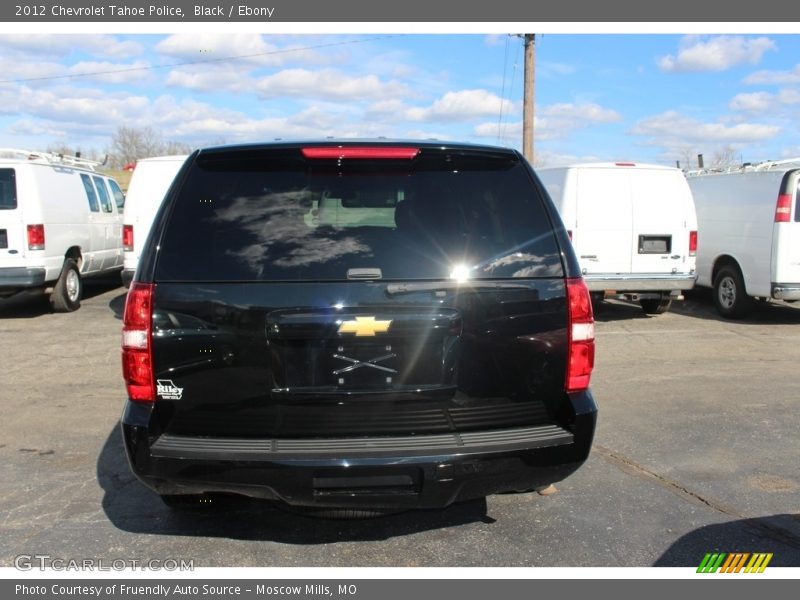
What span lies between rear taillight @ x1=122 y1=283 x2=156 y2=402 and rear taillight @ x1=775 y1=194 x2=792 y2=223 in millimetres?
9068

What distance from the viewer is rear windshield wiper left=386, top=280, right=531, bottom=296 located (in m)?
2.77

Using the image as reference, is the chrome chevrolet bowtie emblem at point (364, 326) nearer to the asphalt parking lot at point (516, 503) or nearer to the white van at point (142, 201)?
the asphalt parking lot at point (516, 503)

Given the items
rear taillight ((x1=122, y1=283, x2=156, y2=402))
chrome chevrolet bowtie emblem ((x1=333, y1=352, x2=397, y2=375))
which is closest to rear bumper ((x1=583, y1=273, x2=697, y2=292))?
chrome chevrolet bowtie emblem ((x1=333, y1=352, x2=397, y2=375))

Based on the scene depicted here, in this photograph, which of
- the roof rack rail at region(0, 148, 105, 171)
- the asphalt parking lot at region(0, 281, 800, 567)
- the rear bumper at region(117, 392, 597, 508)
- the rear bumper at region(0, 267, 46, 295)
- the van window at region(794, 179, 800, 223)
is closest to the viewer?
the rear bumper at region(117, 392, 597, 508)

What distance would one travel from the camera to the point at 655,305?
10.7 metres

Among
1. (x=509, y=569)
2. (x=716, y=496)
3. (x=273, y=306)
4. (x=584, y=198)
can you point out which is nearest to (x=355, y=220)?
(x=273, y=306)

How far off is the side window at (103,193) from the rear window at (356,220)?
10.3 m

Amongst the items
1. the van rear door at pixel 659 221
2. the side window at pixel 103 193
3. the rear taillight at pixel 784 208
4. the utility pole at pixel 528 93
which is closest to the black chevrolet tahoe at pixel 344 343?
the van rear door at pixel 659 221

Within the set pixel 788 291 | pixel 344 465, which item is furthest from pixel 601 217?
pixel 344 465

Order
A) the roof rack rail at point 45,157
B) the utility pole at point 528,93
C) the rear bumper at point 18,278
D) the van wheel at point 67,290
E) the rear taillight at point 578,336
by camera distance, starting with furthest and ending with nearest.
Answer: the utility pole at point 528,93
the van wheel at point 67,290
the roof rack rail at point 45,157
the rear bumper at point 18,278
the rear taillight at point 578,336

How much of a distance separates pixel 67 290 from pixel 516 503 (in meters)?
8.99

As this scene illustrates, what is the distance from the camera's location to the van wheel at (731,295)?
997 cm

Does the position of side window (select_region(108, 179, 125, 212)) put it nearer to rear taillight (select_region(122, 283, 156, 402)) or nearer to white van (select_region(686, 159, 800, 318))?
white van (select_region(686, 159, 800, 318))

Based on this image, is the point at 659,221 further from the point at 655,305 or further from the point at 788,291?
the point at 788,291
